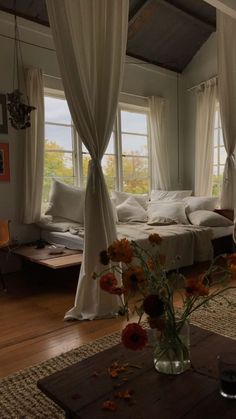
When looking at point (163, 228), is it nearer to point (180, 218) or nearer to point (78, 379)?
point (180, 218)

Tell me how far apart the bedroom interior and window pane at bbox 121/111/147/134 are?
2cm

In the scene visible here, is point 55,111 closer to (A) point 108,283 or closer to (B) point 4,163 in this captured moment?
(B) point 4,163

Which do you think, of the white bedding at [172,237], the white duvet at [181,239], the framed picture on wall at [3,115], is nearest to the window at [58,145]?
the framed picture on wall at [3,115]

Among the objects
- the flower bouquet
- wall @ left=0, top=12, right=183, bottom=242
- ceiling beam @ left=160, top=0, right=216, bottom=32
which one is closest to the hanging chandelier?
wall @ left=0, top=12, right=183, bottom=242

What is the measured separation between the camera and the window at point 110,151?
434 cm

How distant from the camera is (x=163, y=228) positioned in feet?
13.0

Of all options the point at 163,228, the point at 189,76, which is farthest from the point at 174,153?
the point at 163,228

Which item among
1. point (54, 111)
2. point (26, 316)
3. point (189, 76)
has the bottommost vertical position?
point (26, 316)

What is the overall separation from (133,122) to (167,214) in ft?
5.63

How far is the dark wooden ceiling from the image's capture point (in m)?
4.40

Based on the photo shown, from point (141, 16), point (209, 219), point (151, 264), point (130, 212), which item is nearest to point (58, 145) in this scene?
point (130, 212)

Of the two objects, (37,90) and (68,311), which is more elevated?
(37,90)

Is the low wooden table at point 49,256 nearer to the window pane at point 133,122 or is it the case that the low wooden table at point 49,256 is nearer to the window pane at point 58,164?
the window pane at point 58,164

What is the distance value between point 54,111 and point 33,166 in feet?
3.13
